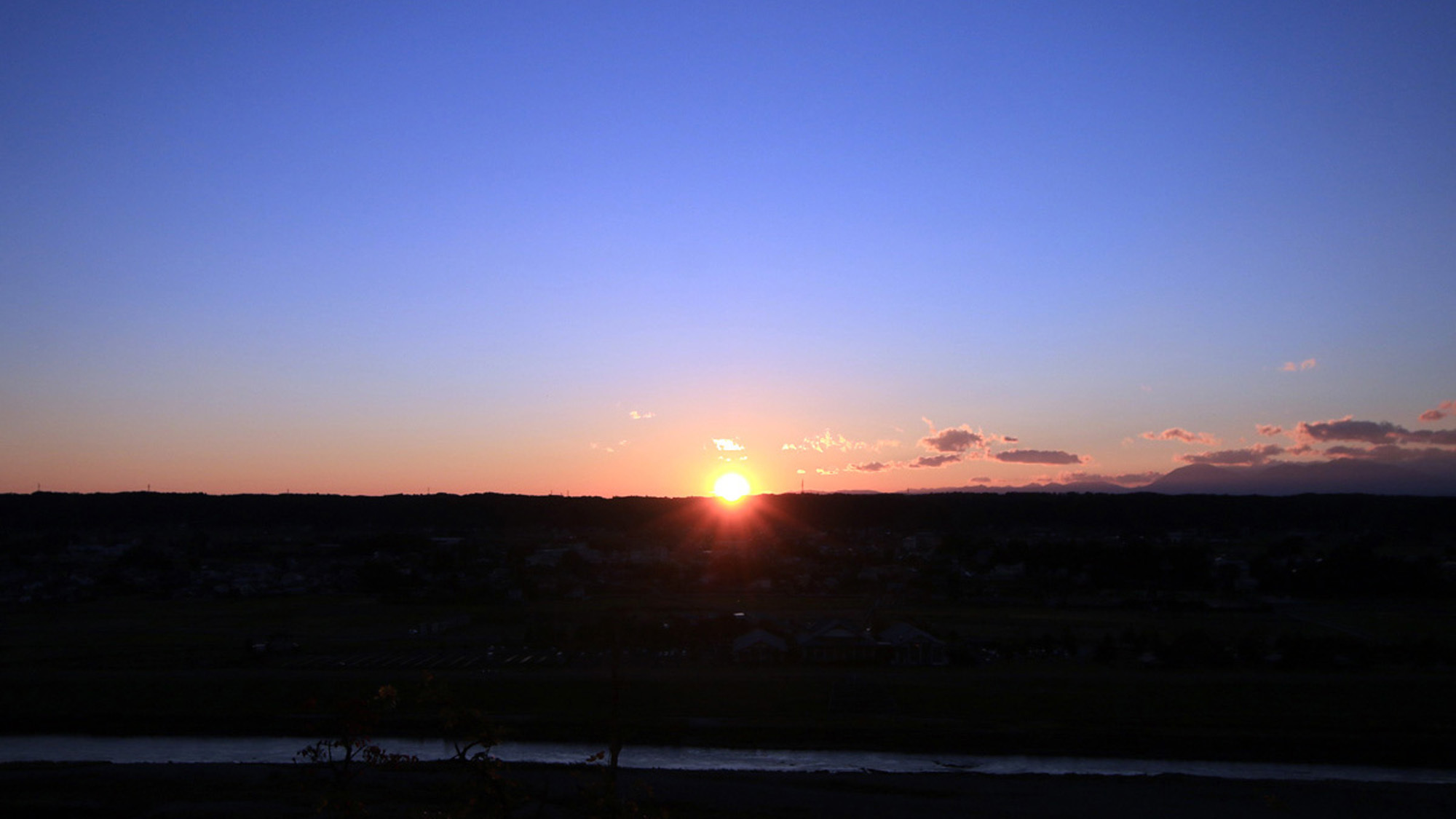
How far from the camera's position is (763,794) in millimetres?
15039

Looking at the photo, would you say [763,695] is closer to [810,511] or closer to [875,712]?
[875,712]

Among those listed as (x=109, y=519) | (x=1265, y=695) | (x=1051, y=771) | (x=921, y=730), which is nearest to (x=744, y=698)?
(x=921, y=730)

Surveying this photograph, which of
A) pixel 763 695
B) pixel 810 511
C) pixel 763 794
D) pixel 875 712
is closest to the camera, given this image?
pixel 763 794

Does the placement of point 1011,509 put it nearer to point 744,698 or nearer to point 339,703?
point 744,698

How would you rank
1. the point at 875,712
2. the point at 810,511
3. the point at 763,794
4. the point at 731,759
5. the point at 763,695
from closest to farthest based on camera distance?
the point at 763,794 → the point at 731,759 → the point at 875,712 → the point at 763,695 → the point at 810,511

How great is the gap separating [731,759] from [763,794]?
3.63m

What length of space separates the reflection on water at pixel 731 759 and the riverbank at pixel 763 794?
0.92 m

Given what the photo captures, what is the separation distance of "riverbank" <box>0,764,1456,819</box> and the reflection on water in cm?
92

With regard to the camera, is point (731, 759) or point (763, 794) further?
point (731, 759)

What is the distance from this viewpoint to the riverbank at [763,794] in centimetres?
1413

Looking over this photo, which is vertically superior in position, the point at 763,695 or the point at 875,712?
the point at 763,695

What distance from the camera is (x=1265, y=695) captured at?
2161 cm

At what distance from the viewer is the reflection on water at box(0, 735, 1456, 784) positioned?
1750 cm

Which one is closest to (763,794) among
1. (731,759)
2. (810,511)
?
(731,759)
